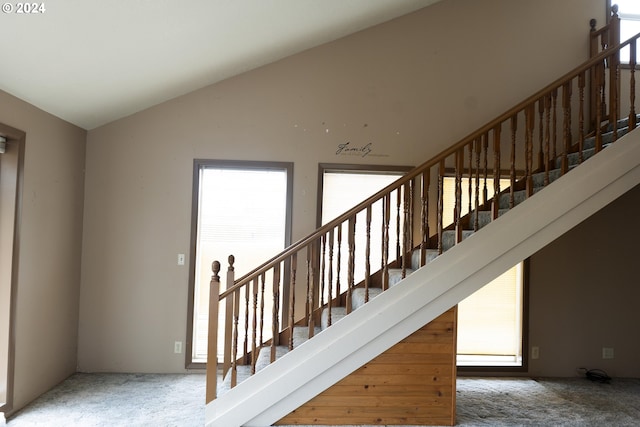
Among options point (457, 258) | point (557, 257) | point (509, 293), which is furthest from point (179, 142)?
point (557, 257)

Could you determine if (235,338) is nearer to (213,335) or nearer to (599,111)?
(213,335)

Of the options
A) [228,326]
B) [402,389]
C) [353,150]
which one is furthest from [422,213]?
[228,326]

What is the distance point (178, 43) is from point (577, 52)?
3.88 meters

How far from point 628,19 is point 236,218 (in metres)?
4.51

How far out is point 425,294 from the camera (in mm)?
2762

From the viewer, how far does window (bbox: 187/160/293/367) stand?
3.94 metres

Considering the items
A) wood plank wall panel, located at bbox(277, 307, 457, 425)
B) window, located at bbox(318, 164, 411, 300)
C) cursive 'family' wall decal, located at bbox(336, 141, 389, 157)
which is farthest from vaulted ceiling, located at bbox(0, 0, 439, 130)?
wood plank wall panel, located at bbox(277, 307, 457, 425)

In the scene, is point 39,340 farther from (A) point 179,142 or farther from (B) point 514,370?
(B) point 514,370

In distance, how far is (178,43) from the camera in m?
3.12

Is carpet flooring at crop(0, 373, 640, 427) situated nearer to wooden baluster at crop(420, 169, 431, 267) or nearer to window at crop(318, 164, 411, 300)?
wooden baluster at crop(420, 169, 431, 267)

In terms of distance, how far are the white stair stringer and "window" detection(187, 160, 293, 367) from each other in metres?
1.37

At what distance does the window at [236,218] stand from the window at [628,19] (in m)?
3.69

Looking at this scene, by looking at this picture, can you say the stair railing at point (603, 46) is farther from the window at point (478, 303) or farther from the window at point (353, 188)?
the window at point (353, 188)

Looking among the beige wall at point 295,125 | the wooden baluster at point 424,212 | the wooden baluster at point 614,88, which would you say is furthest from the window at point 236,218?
the wooden baluster at point 614,88
